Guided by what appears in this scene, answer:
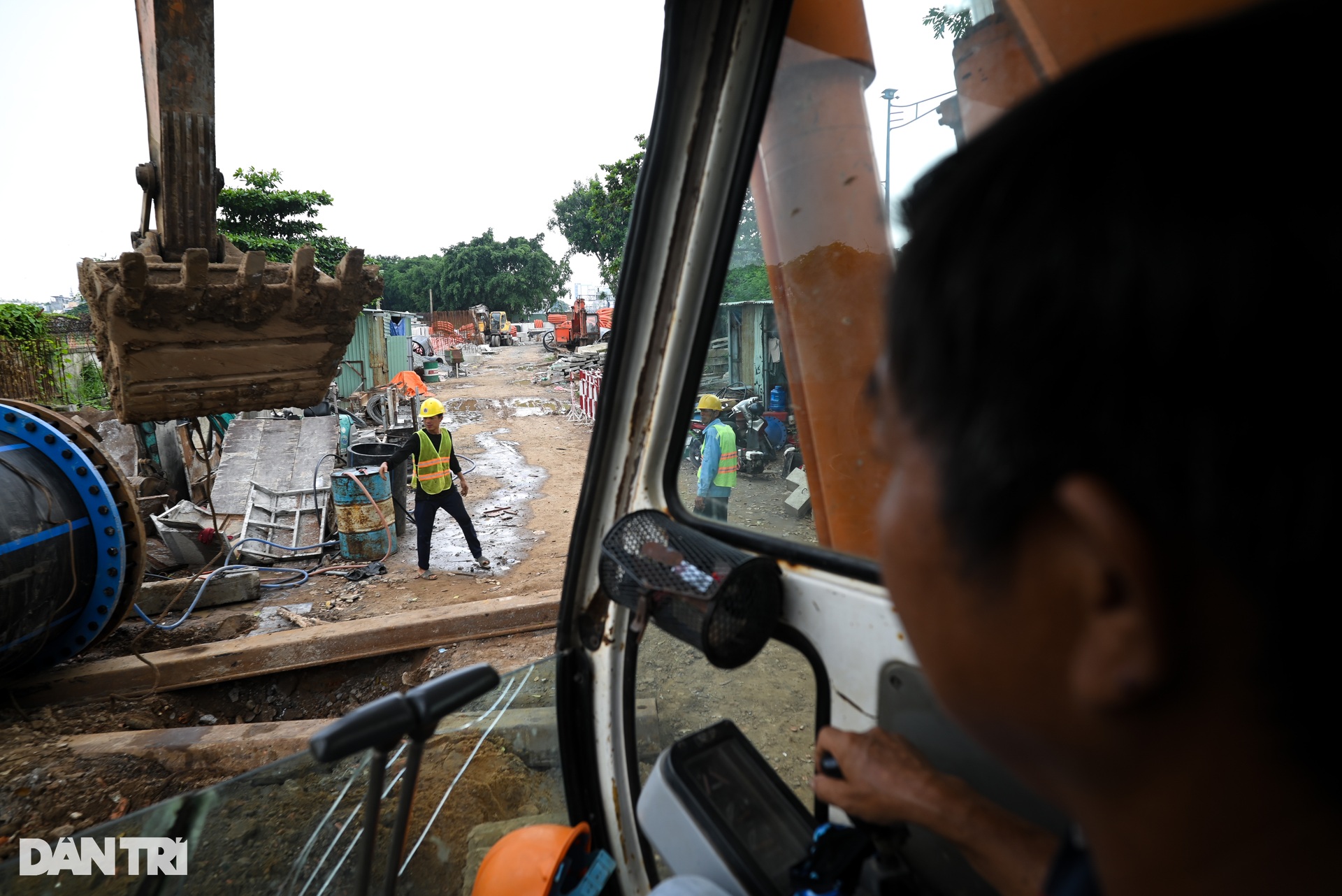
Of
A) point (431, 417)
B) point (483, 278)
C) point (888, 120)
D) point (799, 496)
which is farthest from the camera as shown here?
point (483, 278)

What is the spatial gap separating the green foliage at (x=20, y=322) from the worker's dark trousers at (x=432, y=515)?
11.0m

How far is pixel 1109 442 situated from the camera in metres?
0.37

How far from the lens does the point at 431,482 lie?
7762mm

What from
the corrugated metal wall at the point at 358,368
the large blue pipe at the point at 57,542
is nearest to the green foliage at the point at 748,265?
the large blue pipe at the point at 57,542

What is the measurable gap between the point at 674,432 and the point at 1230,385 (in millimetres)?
1230

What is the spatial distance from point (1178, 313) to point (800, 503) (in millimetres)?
1003

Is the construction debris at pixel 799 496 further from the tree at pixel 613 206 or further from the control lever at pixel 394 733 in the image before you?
the tree at pixel 613 206

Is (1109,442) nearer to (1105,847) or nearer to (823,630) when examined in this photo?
(1105,847)

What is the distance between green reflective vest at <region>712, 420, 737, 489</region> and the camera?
4.97ft

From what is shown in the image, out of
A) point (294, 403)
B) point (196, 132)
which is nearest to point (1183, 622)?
point (196, 132)

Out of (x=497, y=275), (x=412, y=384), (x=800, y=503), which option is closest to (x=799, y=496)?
(x=800, y=503)

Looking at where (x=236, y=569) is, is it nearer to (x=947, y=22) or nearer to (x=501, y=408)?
(x=947, y=22)

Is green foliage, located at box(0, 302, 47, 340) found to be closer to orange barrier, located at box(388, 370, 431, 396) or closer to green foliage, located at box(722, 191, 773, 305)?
orange barrier, located at box(388, 370, 431, 396)

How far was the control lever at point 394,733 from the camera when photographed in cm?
91
